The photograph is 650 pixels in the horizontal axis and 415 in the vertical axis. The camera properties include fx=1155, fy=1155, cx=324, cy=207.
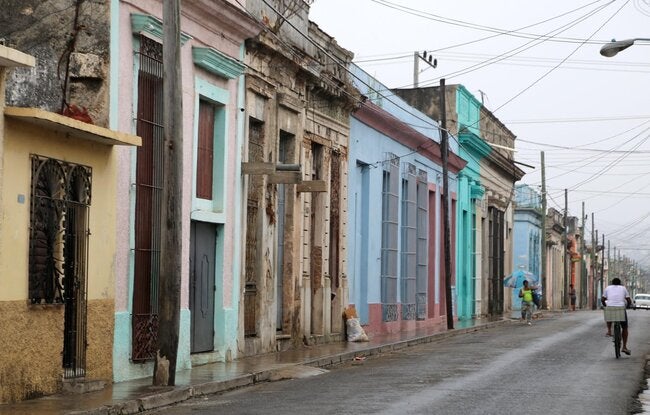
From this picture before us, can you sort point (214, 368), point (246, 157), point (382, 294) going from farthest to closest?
1. point (382, 294)
2. point (246, 157)
3. point (214, 368)

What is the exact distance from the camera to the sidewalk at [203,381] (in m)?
11.7

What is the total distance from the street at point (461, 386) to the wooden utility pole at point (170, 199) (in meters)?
0.76

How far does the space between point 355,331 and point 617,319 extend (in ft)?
22.3

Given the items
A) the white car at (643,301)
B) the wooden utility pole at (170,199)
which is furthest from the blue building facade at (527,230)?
the wooden utility pole at (170,199)

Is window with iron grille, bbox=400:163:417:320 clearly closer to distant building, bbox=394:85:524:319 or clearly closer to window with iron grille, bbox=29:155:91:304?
distant building, bbox=394:85:524:319

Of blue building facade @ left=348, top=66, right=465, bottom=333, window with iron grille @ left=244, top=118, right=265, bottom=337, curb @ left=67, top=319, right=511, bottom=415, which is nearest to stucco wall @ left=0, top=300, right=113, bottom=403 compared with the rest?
curb @ left=67, top=319, right=511, bottom=415

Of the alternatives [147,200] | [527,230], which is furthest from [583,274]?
[147,200]

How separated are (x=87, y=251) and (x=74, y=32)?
267 centimetres

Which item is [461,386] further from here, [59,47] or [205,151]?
[59,47]

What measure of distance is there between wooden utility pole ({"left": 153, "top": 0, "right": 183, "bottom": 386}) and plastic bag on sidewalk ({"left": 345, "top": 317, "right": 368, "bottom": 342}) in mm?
11665

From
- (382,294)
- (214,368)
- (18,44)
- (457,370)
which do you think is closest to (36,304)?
(18,44)

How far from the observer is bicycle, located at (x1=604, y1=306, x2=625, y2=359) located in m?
20.3

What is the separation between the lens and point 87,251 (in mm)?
13867

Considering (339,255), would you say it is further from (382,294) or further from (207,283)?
(207,283)
